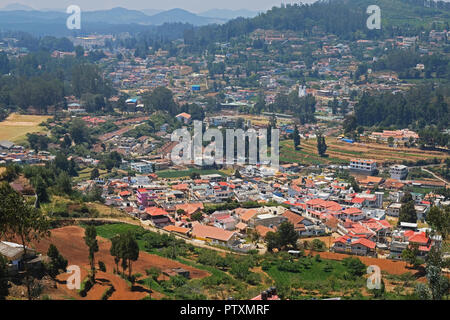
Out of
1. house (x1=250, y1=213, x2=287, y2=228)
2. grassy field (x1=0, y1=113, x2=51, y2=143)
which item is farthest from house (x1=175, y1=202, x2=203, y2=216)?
grassy field (x1=0, y1=113, x2=51, y2=143)

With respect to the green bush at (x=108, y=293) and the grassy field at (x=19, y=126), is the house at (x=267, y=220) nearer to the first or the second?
the green bush at (x=108, y=293)

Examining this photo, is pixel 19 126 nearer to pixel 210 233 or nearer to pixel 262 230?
pixel 210 233

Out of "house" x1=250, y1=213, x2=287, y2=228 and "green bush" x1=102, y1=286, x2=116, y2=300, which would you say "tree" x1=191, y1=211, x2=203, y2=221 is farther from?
"green bush" x1=102, y1=286, x2=116, y2=300

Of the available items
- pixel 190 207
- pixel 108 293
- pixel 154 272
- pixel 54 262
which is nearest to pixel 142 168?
pixel 190 207

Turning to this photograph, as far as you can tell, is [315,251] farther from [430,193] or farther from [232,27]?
[232,27]

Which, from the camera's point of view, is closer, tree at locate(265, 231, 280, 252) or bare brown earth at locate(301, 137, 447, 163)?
tree at locate(265, 231, 280, 252)
